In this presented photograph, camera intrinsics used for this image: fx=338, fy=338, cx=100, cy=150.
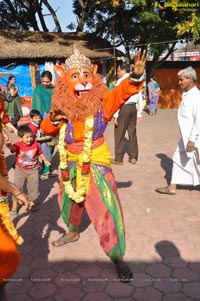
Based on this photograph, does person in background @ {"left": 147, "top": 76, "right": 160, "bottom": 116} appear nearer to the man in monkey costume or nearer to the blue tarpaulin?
the blue tarpaulin

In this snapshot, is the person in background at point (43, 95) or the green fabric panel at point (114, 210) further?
the person in background at point (43, 95)

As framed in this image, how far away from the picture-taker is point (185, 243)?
3.75 metres

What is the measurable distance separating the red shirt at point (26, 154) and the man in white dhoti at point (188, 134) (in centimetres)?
204

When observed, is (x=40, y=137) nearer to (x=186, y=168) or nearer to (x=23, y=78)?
(x=186, y=168)

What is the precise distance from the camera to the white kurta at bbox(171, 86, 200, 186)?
14.8 feet

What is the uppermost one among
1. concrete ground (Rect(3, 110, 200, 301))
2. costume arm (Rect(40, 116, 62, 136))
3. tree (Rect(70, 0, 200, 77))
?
tree (Rect(70, 0, 200, 77))

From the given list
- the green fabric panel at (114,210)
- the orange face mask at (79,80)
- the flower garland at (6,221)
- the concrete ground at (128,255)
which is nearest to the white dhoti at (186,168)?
the concrete ground at (128,255)

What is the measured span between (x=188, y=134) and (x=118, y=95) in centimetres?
202

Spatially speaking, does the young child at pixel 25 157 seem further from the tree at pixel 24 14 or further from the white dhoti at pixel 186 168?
the tree at pixel 24 14

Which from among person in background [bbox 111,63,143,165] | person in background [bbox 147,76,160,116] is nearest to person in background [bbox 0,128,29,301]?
person in background [bbox 111,63,143,165]

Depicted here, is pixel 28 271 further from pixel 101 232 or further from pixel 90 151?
pixel 90 151

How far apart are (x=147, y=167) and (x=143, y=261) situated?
3470 millimetres

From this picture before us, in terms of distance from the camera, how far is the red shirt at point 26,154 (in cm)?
443

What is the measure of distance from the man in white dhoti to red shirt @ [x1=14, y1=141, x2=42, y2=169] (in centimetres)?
204
